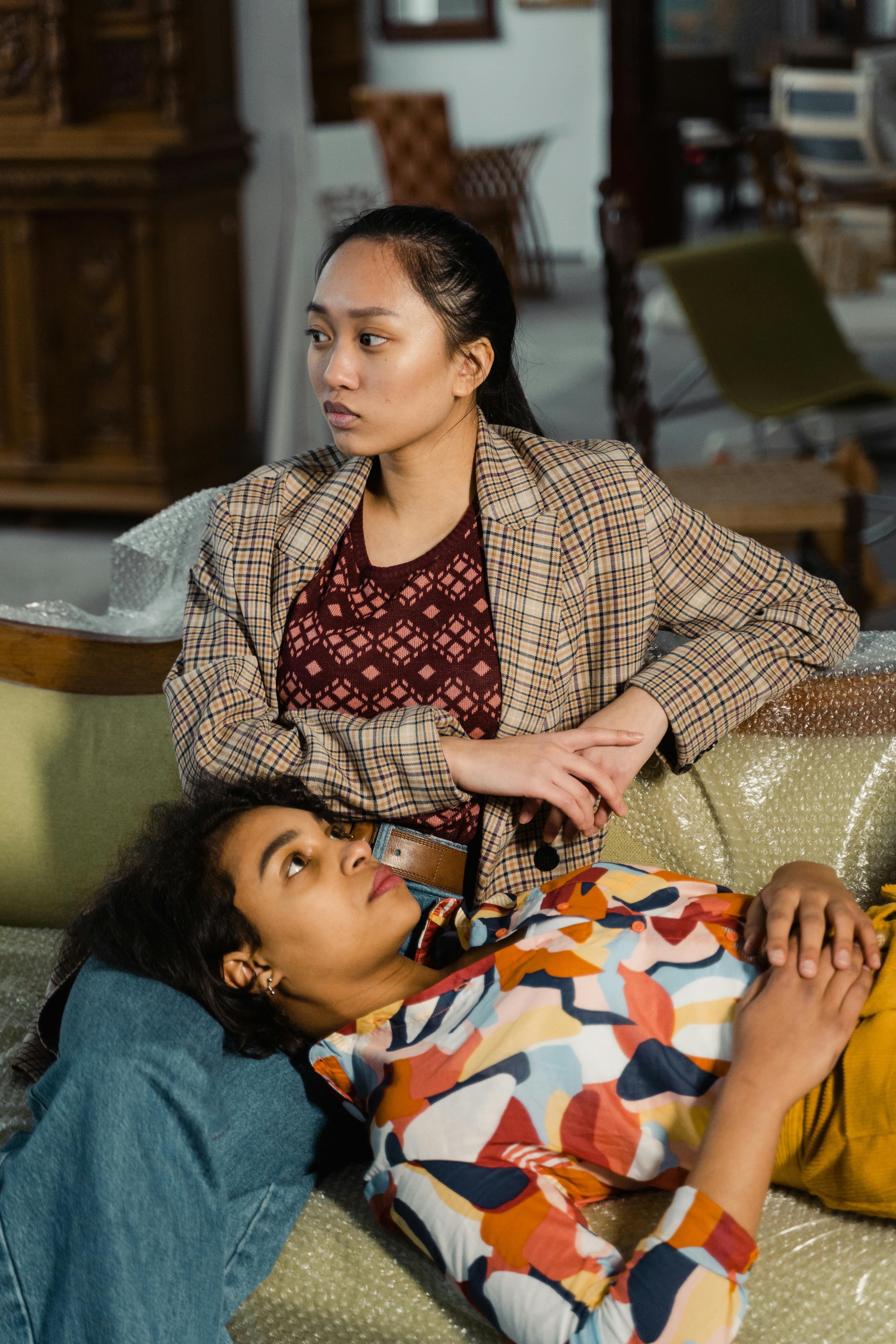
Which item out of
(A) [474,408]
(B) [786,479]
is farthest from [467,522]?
(B) [786,479]

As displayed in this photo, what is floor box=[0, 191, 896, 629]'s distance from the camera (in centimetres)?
416

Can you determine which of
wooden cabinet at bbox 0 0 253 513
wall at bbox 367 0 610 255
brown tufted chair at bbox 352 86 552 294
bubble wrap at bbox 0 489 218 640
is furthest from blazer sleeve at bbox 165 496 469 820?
wall at bbox 367 0 610 255

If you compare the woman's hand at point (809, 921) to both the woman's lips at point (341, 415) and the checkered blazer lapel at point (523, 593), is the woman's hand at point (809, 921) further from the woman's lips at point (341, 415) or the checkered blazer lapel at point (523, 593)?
the woman's lips at point (341, 415)

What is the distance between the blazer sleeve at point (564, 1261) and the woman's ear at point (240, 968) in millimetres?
244

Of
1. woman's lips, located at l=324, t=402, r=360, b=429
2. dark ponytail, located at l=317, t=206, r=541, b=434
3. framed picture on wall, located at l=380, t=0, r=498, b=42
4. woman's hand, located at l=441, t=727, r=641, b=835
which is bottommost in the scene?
woman's hand, located at l=441, t=727, r=641, b=835

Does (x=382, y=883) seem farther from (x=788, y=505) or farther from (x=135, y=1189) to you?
(x=788, y=505)

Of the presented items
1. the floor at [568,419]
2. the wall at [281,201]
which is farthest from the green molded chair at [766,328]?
the wall at [281,201]

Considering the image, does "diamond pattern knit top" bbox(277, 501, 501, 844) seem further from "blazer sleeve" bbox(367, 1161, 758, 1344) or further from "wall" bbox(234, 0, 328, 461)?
"wall" bbox(234, 0, 328, 461)

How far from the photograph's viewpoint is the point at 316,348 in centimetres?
158

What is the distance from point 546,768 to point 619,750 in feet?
0.31

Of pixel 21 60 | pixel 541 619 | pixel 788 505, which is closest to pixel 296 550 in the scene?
pixel 541 619

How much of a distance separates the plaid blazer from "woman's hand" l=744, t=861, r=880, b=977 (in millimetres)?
268

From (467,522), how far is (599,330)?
6.23 metres

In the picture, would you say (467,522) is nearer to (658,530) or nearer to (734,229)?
(658,530)
